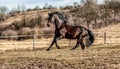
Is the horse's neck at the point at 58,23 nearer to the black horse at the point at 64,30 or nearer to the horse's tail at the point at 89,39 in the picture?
the black horse at the point at 64,30

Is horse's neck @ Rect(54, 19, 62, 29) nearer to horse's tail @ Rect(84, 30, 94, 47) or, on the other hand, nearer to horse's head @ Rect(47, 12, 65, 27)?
horse's head @ Rect(47, 12, 65, 27)

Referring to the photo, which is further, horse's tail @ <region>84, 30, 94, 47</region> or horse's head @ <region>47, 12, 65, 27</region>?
horse's tail @ <region>84, 30, 94, 47</region>

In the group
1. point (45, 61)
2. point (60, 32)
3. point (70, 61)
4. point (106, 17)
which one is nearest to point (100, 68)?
point (70, 61)

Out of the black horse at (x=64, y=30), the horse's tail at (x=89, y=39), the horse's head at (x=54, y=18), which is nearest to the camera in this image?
the horse's head at (x=54, y=18)

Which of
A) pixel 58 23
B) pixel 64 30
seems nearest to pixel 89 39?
pixel 64 30

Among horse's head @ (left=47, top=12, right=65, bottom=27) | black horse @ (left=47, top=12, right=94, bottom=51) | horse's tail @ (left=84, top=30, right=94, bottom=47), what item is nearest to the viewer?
horse's head @ (left=47, top=12, right=65, bottom=27)

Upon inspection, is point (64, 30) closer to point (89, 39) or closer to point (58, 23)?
point (58, 23)

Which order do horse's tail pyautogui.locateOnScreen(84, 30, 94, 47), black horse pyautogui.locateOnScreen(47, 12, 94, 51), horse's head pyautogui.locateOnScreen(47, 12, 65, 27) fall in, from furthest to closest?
horse's tail pyautogui.locateOnScreen(84, 30, 94, 47)
black horse pyautogui.locateOnScreen(47, 12, 94, 51)
horse's head pyautogui.locateOnScreen(47, 12, 65, 27)

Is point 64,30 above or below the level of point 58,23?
below

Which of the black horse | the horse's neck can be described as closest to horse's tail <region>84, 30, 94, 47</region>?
the black horse

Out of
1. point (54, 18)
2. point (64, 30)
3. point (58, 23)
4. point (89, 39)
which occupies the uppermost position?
point (54, 18)

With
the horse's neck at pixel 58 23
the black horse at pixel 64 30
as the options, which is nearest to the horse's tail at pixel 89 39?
the black horse at pixel 64 30

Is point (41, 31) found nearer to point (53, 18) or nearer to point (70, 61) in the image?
point (53, 18)

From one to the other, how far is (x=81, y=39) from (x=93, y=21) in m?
43.9
